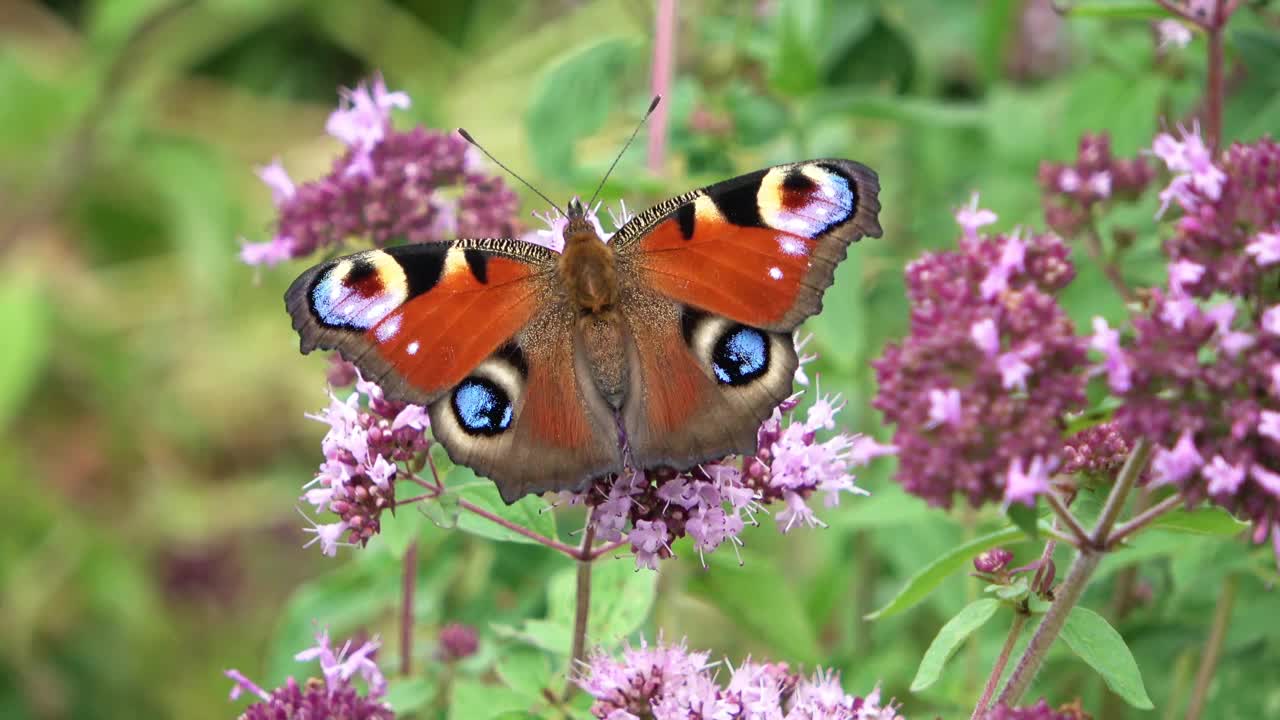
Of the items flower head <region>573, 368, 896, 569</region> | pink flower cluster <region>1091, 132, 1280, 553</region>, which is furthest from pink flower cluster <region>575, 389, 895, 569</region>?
pink flower cluster <region>1091, 132, 1280, 553</region>

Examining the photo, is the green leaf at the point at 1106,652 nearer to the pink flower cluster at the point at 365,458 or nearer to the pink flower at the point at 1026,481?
the pink flower at the point at 1026,481

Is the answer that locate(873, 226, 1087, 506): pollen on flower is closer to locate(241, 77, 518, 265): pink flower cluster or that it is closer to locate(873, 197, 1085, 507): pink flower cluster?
locate(873, 197, 1085, 507): pink flower cluster

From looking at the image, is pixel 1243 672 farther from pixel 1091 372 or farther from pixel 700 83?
pixel 700 83

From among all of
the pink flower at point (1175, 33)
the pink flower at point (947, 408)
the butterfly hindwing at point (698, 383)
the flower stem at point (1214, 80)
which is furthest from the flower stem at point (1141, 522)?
the pink flower at point (1175, 33)

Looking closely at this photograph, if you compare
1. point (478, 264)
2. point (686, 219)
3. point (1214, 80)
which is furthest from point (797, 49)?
point (478, 264)

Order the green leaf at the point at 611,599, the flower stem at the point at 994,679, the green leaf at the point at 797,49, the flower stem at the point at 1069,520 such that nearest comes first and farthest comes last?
1. the flower stem at the point at 1069,520
2. the flower stem at the point at 994,679
3. the green leaf at the point at 611,599
4. the green leaf at the point at 797,49

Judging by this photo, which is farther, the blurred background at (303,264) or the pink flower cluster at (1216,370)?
the blurred background at (303,264)

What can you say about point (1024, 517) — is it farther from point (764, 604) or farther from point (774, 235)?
point (764, 604)
